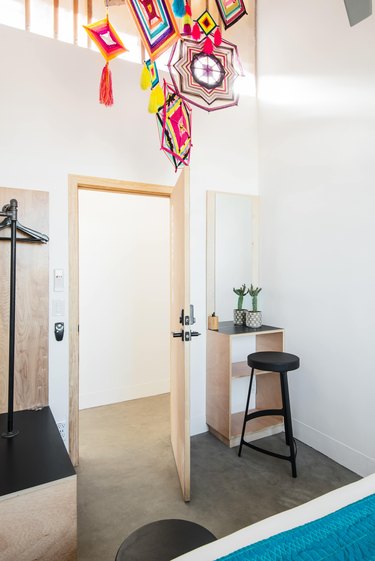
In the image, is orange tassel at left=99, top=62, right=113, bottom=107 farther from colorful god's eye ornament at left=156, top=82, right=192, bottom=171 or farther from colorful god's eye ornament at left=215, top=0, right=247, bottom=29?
colorful god's eye ornament at left=215, top=0, right=247, bottom=29

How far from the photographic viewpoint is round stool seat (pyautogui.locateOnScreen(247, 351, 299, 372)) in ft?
7.58

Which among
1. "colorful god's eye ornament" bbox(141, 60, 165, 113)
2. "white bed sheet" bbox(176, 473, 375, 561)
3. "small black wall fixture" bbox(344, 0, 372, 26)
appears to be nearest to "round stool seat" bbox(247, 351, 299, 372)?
"white bed sheet" bbox(176, 473, 375, 561)

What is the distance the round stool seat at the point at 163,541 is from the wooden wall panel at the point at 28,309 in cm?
147

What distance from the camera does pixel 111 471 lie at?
2.32 metres

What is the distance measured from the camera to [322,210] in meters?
A: 2.54

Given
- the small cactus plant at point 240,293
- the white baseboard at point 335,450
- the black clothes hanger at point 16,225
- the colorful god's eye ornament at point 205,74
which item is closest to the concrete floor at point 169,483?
the white baseboard at point 335,450

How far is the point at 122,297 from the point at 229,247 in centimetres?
134

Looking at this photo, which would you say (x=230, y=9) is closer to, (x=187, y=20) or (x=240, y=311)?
(x=187, y=20)

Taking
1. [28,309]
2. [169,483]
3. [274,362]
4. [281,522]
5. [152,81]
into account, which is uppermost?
[152,81]

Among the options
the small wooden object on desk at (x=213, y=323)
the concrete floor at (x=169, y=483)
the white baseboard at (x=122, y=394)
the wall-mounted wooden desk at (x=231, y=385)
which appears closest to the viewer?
the concrete floor at (x=169, y=483)

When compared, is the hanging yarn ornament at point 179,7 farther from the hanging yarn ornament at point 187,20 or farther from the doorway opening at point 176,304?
the doorway opening at point 176,304

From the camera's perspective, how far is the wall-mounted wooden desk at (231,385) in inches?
104

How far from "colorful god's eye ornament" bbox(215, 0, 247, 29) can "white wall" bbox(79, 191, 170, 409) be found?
214 cm

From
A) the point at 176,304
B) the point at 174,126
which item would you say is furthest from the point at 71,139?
the point at 176,304
